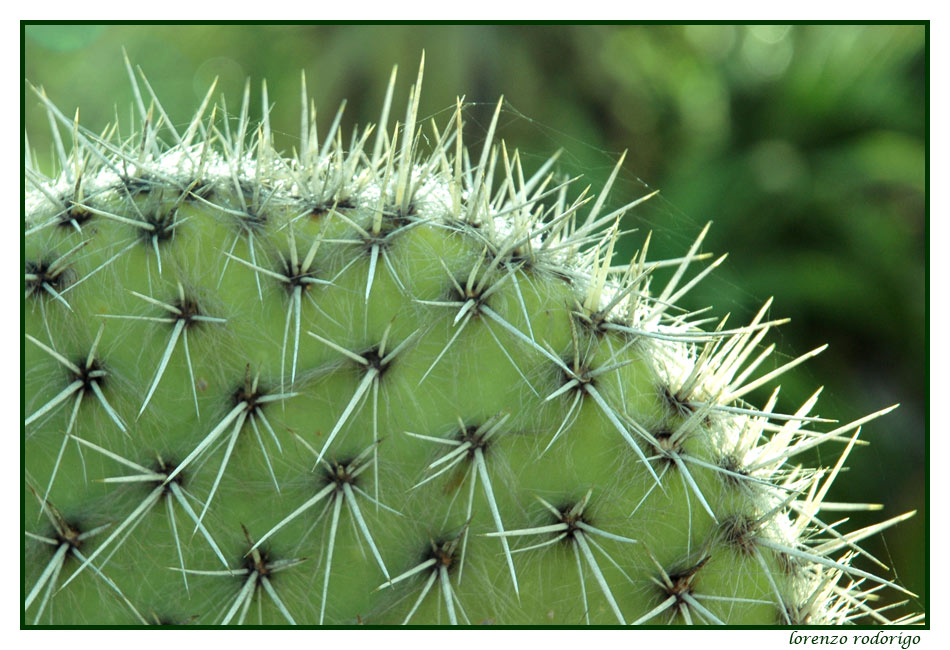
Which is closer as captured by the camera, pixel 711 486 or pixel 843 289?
pixel 711 486

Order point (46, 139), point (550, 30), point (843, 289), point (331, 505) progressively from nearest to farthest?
1. point (331, 505)
2. point (46, 139)
3. point (843, 289)
4. point (550, 30)

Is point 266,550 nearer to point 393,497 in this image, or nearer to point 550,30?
point 393,497

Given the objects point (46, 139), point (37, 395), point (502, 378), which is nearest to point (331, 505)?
point (502, 378)

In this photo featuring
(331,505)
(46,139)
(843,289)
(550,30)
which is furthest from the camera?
(550,30)

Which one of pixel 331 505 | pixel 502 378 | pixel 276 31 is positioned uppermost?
pixel 502 378

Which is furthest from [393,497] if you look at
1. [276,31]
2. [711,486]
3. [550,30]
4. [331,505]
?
[276,31]

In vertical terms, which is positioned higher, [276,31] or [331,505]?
[331,505]
